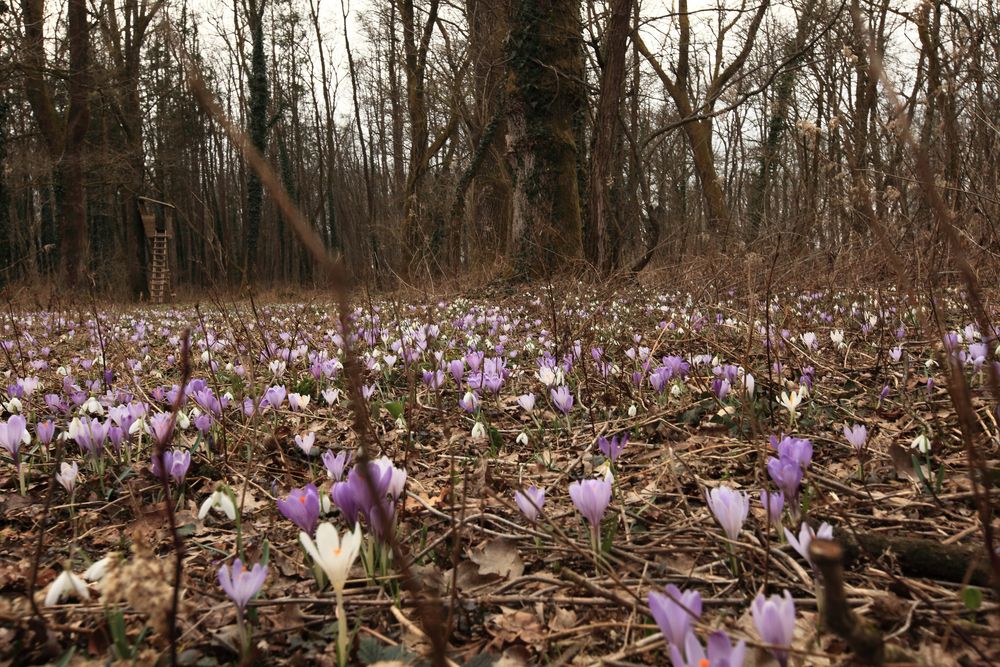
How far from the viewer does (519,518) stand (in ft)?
5.44

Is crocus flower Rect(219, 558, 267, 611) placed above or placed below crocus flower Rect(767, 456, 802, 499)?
below

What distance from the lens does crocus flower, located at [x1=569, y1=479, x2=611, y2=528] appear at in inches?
51.1

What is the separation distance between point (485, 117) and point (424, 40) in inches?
175

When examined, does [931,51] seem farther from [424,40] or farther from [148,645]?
[424,40]

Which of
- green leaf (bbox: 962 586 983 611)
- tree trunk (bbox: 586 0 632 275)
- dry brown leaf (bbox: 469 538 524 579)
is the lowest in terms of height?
dry brown leaf (bbox: 469 538 524 579)

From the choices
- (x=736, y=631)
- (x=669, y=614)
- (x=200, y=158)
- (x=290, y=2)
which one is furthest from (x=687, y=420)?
(x=200, y=158)

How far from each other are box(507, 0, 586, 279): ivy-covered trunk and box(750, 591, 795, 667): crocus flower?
8.51 m

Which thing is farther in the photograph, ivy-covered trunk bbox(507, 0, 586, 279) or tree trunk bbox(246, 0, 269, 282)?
tree trunk bbox(246, 0, 269, 282)

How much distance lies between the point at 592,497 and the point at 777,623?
499mm

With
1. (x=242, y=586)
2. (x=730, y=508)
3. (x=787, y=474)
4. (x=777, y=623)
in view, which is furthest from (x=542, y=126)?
(x=777, y=623)

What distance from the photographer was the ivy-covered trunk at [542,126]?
939 centimetres

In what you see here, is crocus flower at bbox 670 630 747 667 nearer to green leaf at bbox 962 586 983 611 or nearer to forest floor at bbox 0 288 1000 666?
forest floor at bbox 0 288 1000 666

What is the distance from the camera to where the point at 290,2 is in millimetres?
26812

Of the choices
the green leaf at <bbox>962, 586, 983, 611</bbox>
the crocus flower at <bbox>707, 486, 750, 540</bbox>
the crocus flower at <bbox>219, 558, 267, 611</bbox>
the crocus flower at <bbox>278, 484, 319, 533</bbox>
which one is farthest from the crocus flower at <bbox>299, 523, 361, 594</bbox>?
the green leaf at <bbox>962, 586, 983, 611</bbox>
